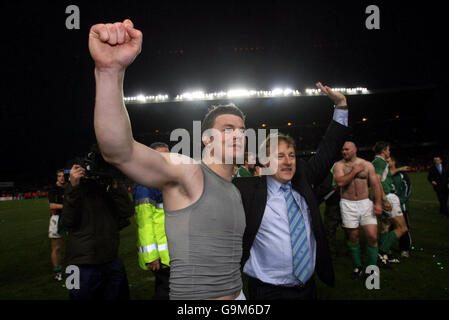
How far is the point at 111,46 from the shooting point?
3.56 feet

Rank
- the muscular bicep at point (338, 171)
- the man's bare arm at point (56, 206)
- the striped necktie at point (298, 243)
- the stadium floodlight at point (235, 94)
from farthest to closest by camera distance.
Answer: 1. the stadium floodlight at point (235, 94)
2. the man's bare arm at point (56, 206)
3. the muscular bicep at point (338, 171)
4. the striped necktie at point (298, 243)

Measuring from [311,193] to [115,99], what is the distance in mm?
1917

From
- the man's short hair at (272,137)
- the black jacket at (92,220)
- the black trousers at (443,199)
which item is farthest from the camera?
the black trousers at (443,199)

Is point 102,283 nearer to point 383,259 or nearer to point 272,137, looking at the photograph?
point 272,137

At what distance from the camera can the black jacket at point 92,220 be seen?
2.79 meters

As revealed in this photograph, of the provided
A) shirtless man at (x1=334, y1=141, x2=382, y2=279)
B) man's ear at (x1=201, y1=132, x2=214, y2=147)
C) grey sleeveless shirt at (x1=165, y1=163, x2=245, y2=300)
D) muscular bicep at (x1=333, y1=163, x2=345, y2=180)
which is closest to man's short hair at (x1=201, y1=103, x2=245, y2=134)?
man's ear at (x1=201, y1=132, x2=214, y2=147)

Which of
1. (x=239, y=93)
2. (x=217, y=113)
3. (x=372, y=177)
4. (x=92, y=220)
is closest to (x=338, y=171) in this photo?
(x=372, y=177)

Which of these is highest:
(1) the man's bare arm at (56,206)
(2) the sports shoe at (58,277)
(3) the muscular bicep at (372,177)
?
(3) the muscular bicep at (372,177)

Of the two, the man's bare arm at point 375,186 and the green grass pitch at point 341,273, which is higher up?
the man's bare arm at point 375,186

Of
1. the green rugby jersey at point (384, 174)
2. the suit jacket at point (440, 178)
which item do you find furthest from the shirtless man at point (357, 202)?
the suit jacket at point (440, 178)

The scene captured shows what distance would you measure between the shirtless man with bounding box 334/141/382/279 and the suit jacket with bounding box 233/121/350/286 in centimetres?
239

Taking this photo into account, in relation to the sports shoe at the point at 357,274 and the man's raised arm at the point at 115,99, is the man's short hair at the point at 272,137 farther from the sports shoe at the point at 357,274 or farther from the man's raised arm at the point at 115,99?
the sports shoe at the point at 357,274

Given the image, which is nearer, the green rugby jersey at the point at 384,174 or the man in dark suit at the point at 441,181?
the green rugby jersey at the point at 384,174

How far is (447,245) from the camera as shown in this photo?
6.09 meters
